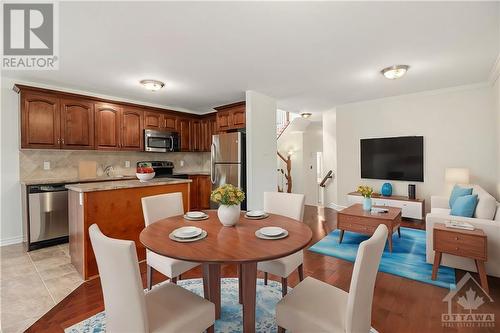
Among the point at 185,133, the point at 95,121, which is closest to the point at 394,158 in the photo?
the point at 185,133

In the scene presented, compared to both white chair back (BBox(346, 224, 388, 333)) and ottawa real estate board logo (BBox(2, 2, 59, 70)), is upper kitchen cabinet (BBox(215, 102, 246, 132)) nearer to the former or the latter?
ottawa real estate board logo (BBox(2, 2, 59, 70))

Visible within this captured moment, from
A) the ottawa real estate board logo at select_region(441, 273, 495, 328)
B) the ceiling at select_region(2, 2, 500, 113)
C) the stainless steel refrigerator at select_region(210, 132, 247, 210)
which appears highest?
the ceiling at select_region(2, 2, 500, 113)

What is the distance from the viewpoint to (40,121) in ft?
11.7

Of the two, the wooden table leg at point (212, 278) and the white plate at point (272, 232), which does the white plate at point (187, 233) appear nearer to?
the wooden table leg at point (212, 278)

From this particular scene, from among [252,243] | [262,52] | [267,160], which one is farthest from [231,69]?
[252,243]

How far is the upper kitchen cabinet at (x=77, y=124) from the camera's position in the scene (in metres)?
3.77

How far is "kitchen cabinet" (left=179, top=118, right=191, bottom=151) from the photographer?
5.46m

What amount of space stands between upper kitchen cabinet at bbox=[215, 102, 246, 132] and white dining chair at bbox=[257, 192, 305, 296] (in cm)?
243

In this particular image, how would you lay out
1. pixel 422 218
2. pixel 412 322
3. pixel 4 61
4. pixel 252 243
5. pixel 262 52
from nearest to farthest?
pixel 252 243 < pixel 412 322 < pixel 262 52 < pixel 4 61 < pixel 422 218

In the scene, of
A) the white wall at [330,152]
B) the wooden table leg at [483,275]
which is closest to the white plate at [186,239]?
the wooden table leg at [483,275]

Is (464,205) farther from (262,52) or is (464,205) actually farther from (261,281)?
(262,52)

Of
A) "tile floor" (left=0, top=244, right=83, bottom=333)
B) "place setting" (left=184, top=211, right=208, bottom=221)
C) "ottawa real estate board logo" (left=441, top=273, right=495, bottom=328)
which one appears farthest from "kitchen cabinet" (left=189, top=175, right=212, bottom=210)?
"ottawa real estate board logo" (left=441, top=273, right=495, bottom=328)

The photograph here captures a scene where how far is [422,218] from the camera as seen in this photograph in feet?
14.1

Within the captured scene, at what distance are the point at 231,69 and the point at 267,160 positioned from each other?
189cm
